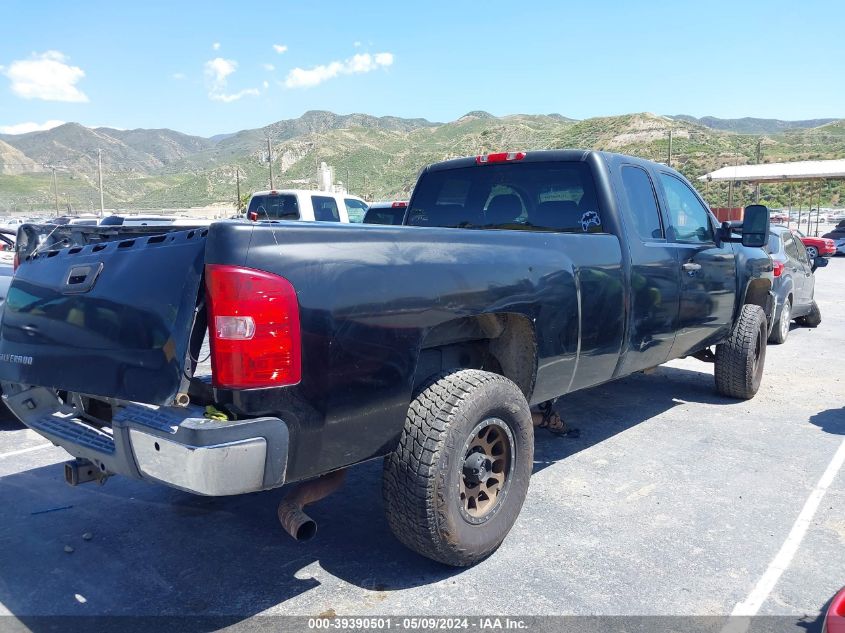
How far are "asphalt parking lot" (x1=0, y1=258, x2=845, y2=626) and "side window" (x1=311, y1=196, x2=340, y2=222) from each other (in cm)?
821

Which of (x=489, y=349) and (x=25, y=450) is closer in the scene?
(x=489, y=349)

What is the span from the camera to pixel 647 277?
4.50m

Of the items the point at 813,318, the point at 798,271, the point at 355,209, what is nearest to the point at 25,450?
the point at 355,209

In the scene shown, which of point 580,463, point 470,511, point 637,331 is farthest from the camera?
point 580,463

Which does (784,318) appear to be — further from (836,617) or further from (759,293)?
(836,617)

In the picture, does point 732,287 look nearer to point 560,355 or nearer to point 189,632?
point 560,355

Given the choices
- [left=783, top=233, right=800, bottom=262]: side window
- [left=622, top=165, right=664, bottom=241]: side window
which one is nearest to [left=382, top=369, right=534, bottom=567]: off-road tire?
[left=622, top=165, right=664, bottom=241]: side window

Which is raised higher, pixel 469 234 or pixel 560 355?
pixel 469 234

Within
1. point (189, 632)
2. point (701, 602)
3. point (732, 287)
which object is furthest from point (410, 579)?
point (732, 287)

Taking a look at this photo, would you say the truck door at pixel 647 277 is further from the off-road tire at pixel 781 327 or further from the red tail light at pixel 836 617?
the off-road tire at pixel 781 327

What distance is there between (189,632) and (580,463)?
287 centimetres

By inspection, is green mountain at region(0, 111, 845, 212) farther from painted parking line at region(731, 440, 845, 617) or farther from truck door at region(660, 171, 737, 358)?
painted parking line at region(731, 440, 845, 617)

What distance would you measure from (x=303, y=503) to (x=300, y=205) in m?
10.3

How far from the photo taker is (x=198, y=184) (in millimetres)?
124875
